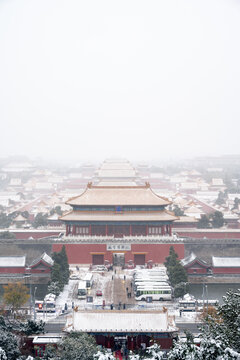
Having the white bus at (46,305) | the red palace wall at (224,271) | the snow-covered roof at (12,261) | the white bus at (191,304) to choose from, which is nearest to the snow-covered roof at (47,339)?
the white bus at (46,305)

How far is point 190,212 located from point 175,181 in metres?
46.4

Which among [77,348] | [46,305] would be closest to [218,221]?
[46,305]

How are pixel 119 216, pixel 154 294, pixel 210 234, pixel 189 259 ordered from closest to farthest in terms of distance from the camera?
pixel 154 294
pixel 189 259
pixel 119 216
pixel 210 234

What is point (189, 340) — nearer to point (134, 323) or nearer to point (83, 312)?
point (134, 323)

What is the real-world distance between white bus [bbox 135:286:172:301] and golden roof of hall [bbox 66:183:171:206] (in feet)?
29.1

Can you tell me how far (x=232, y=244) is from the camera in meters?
→ 32.1

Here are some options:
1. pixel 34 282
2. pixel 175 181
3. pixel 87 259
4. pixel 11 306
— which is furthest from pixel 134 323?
pixel 175 181

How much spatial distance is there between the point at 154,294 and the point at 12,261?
10.5 meters

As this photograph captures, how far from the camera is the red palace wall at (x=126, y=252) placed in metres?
32.6

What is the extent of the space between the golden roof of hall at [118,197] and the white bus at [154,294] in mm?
8867

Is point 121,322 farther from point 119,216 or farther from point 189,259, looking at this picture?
point 119,216

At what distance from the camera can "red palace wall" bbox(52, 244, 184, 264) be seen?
107 feet

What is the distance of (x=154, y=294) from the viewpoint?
25125 millimetres

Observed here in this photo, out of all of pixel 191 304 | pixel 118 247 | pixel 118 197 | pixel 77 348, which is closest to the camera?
pixel 77 348
